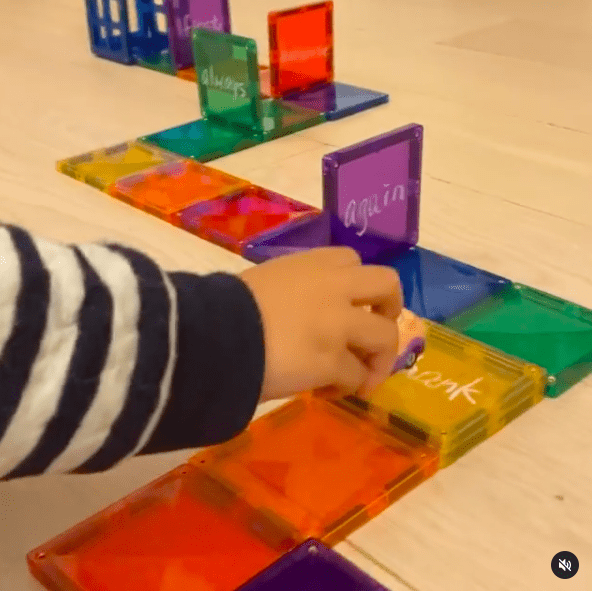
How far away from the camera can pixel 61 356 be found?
35cm

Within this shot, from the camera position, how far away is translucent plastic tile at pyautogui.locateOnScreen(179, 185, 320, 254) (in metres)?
0.71

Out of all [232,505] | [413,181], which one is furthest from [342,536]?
[413,181]

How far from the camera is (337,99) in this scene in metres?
1.04

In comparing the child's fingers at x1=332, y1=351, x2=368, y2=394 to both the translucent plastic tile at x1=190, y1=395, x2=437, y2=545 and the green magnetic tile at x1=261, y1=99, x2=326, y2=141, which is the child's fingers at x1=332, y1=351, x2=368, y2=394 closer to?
the translucent plastic tile at x1=190, y1=395, x2=437, y2=545

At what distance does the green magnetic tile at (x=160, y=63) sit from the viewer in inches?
47.5

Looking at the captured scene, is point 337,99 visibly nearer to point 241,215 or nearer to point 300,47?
point 300,47

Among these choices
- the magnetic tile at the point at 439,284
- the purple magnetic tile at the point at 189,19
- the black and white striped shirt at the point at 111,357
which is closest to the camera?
the black and white striped shirt at the point at 111,357

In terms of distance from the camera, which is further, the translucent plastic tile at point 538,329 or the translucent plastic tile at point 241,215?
the translucent plastic tile at point 241,215

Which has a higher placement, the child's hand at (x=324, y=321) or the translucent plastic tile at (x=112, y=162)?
the child's hand at (x=324, y=321)

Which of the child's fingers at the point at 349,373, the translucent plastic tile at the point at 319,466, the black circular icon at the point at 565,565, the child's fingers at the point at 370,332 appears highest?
the child's fingers at the point at 370,332

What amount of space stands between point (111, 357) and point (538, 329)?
1.07ft

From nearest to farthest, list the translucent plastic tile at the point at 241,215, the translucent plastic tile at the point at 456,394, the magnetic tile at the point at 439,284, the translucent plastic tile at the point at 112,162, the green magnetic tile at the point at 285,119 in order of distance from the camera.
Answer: the translucent plastic tile at the point at 456,394 < the magnetic tile at the point at 439,284 < the translucent plastic tile at the point at 241,215 < the translucent plastic tile at the point at 112,162 < the green magnetic tile at the point at 285,119

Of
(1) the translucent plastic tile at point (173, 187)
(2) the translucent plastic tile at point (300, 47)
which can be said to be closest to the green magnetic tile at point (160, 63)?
(2) the translucent plastic tile at point (300, 47)

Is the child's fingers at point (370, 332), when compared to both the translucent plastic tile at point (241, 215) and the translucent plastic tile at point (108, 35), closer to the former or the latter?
the translucent plastic tile at point (241, 215)
